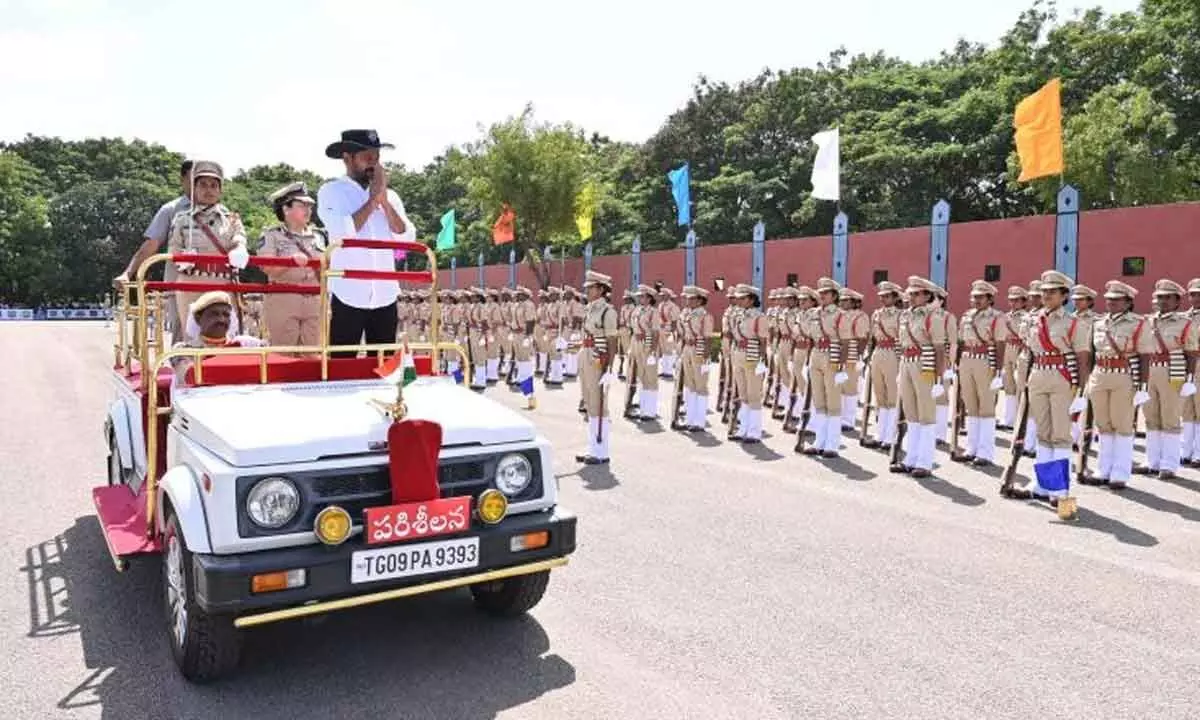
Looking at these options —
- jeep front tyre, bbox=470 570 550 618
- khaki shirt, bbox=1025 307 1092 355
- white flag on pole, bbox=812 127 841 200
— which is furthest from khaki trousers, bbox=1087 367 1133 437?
white flag on pole, bbox=812 127 841 200

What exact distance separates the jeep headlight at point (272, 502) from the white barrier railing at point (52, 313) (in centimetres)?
6552

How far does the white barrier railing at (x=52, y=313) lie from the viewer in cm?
6144

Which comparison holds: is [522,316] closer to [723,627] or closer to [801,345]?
[801,345]

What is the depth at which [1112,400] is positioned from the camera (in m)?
8.95

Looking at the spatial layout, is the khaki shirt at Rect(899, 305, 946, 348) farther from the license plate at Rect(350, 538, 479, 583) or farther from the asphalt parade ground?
the license plate at Rect(350, 538, 479, 583)

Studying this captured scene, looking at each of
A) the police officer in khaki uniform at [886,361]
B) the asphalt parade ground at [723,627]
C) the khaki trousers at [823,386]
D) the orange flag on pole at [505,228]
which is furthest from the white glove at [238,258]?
the orange flag on pole at [505,228]

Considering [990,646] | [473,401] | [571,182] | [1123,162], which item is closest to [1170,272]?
[1123,162]

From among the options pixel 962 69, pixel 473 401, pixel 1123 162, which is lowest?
pixel 473 401

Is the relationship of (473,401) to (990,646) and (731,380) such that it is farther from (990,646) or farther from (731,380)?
(731,380)

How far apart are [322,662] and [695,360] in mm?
8981

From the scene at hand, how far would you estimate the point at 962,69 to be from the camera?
3284cm

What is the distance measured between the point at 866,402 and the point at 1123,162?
1471cm

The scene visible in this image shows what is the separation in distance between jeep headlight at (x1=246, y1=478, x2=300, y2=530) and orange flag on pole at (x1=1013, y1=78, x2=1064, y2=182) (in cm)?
1445

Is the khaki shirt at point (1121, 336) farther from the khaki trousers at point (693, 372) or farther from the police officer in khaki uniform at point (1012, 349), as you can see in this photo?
the khaki trousers at point (693, 372)
